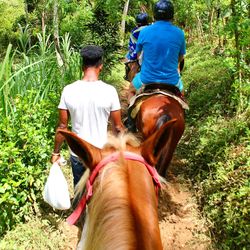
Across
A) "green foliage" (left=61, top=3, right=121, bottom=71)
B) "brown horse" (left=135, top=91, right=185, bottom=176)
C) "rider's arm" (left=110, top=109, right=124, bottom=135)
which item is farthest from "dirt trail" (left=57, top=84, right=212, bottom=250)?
"green foliage" (left=61, top=3, right=121, bottom=71)

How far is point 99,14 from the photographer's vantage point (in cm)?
1101

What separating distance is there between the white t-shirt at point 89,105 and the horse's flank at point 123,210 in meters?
1.46

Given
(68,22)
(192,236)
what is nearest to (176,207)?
(192,236)

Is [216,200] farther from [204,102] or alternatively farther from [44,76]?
[204,102]

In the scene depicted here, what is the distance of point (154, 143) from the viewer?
1.90m

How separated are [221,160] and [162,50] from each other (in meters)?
1.65

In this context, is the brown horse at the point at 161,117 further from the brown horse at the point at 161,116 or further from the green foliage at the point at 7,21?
the green foliage at the point at 7,21

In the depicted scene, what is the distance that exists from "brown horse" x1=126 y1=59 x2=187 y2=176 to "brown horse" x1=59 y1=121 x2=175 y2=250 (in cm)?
227

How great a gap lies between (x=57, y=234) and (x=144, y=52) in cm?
238

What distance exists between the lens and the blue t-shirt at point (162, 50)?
4527 mm

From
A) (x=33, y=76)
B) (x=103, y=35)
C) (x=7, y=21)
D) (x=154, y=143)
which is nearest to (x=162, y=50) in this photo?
(x=33, y=76)

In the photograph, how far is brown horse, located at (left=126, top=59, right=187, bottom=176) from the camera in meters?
4.22

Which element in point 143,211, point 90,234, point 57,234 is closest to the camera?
point 143,211

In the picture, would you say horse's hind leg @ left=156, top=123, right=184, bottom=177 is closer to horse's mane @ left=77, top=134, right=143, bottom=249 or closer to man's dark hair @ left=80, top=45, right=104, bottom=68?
man's dark hair @ left=80, top=45, right=104, bottom=68
